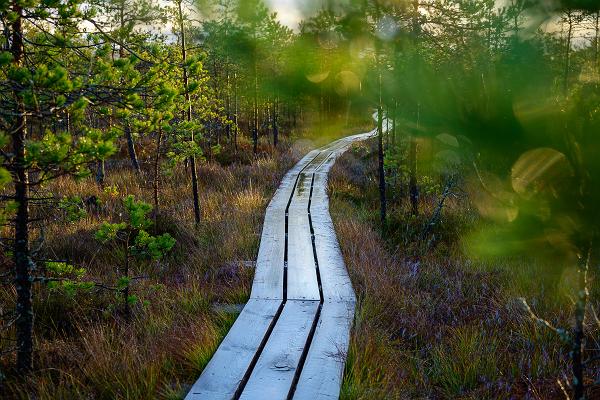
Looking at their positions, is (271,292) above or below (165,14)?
below

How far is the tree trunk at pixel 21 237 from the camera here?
3.39m

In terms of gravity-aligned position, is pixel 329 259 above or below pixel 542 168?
below

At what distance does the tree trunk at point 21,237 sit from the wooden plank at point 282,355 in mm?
2024

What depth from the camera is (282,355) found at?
160 inches

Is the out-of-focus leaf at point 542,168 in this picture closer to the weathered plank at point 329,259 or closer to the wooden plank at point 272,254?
the weathered plank at point 329,259

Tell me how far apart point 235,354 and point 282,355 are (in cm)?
45

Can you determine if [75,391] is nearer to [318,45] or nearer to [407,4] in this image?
[407,4]

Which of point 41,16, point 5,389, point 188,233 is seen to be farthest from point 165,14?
point 5,389

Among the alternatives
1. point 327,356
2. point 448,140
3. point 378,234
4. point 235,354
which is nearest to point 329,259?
point 378,234

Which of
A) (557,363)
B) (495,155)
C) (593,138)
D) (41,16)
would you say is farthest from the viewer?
(557,363)

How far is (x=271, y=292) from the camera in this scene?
5.65 m

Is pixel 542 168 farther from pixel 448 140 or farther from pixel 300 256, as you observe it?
pixel 300 256

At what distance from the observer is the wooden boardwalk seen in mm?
3576

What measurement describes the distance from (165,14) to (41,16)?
288 inches
